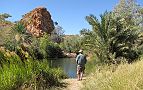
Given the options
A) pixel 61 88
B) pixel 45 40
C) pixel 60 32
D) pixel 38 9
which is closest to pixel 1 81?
pixel 61 88

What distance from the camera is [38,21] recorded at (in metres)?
126

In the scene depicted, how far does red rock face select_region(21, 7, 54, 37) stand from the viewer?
12325cm

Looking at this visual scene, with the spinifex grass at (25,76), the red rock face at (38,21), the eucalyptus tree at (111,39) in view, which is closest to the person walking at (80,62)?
the spinifex grass at (25,76)

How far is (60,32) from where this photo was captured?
391ft

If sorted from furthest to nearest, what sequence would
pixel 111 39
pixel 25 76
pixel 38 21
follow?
pixel 38 21 < pixel 111 39 < pixel 25 76

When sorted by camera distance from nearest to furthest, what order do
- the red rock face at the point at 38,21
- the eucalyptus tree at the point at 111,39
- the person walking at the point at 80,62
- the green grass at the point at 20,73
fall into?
1. the green grass at the point at 20,73
2. the person walking at the point at 80,62
3. the eucalyptus tree at the point at 111,39
4. the red rock face at the point at 38,21

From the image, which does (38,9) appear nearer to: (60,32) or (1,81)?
(60,32)

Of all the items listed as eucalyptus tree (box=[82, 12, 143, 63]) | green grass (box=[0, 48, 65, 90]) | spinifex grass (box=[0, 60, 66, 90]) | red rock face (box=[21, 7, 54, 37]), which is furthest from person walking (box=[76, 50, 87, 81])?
red rock face (box=[21, 7, 54, 37])

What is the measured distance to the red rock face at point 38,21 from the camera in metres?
123

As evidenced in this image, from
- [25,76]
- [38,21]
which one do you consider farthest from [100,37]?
[38,21]

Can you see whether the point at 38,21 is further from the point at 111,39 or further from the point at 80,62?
the point at 80,62

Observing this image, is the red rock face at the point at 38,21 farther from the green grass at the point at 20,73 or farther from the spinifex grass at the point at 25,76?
the green grass at the point at 20,73

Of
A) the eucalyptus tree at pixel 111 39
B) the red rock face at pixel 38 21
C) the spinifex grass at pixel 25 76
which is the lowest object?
the spinifex grass at pixel 25 76

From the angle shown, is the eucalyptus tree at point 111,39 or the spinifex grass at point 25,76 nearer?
the spinifex grass at point 25,76
